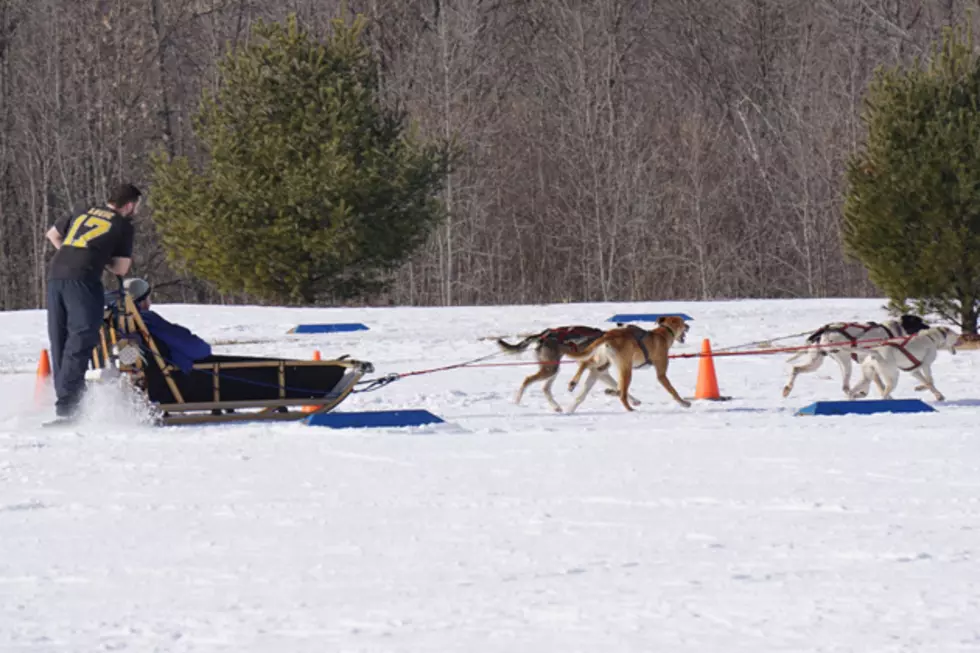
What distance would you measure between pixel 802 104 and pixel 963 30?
2360cm

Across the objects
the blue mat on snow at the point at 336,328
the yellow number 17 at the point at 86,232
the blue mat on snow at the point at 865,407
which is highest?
the yellow number 17 at the point at 86,232

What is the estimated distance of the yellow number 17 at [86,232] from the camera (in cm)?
1116

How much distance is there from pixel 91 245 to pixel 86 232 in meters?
0.11

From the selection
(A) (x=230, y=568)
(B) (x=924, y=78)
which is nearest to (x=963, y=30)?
(B) (x=924, y=78)

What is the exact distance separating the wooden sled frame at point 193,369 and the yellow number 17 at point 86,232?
0.55 metres

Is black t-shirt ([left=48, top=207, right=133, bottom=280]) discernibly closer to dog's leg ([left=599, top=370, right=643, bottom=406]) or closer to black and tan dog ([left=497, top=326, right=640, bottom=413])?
black and tan dog ([left=497, top=326, right=640, bottom=413])

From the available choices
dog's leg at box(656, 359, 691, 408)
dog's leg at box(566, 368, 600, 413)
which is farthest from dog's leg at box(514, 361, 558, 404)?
dog's leg at box(656, 359, 691, 408)

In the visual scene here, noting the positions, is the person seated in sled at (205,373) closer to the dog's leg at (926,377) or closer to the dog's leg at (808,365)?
the dog's leg at (808,365)

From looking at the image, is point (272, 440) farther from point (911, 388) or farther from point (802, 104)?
point (802, 104)

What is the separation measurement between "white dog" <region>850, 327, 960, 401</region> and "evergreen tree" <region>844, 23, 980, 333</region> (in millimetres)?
7800

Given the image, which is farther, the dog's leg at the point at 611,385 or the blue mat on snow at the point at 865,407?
the dog's leg at the point at 611,385

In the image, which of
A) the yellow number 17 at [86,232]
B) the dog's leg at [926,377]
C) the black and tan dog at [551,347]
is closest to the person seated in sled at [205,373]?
the yellow number 17 at [86,232]

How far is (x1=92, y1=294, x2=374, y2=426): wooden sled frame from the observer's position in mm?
11305

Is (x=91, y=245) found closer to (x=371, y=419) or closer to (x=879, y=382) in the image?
(x=371, y=419)
